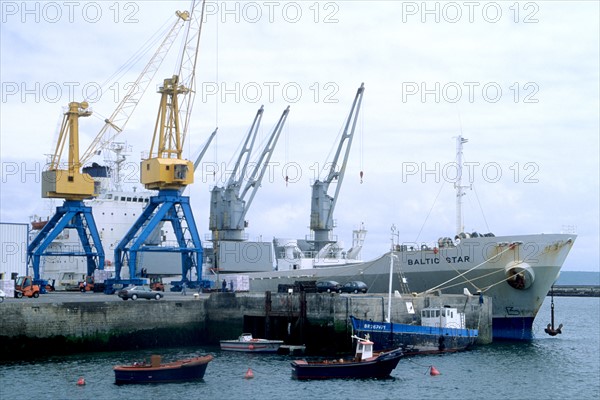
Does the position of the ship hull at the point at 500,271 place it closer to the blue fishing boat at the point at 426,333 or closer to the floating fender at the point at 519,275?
the floating fender at the point at 519,275

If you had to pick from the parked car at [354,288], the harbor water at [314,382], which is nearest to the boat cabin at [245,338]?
the harbor water at [314,382]

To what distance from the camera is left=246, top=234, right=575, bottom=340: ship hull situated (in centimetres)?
5453

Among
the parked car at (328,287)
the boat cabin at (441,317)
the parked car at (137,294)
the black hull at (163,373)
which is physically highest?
the parked car at (328,287)

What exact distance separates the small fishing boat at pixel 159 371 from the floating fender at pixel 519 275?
2468 centimetres

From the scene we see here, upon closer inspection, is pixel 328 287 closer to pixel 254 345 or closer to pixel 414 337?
pixel 254 345

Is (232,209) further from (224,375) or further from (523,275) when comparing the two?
(224,375)

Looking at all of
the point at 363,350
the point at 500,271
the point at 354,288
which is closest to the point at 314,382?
the point at 363,350

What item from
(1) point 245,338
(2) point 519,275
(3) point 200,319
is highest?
(2) point 519,275

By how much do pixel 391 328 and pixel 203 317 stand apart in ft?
40.4

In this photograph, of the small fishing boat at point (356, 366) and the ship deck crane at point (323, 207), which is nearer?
the small fishing boat at point (356, 366)

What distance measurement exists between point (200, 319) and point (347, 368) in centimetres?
1511

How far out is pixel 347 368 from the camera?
38.1m

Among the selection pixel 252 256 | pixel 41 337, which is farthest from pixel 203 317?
pixel 252 256

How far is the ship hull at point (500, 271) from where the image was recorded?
54531mm
